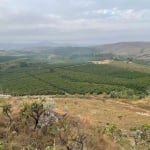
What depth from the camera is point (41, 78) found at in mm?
189625

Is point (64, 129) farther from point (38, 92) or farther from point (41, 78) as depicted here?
point (41, 78)

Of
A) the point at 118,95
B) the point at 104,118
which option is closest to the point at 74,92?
the point at 118,95

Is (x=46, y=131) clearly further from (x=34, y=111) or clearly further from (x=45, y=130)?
(x=34, y=111)

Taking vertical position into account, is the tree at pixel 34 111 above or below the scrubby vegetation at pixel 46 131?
above

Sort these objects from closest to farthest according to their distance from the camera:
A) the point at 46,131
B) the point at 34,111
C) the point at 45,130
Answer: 1. the point at 46,131
2. the point at 45,130
3. the point at 34,111

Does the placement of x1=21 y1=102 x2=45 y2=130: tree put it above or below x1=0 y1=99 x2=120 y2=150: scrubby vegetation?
above

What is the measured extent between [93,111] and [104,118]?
9.25m

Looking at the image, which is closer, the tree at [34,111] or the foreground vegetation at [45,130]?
the foreground vegetation at [45,130]

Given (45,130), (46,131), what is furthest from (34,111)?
(46,131)

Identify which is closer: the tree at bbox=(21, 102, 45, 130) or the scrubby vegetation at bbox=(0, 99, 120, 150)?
the scrubby vegetation at bbox=(0, 99, 120, 150)

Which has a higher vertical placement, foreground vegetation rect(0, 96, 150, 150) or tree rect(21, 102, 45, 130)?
tree rect(21, 102, 45, 130)

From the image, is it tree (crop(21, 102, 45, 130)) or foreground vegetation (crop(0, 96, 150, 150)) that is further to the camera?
tree (crop(21, 102, 45, 130))

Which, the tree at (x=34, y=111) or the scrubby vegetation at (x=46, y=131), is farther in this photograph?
the tree at (x=34, y=111)

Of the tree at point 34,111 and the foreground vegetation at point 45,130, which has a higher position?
the tree at point 34,111
